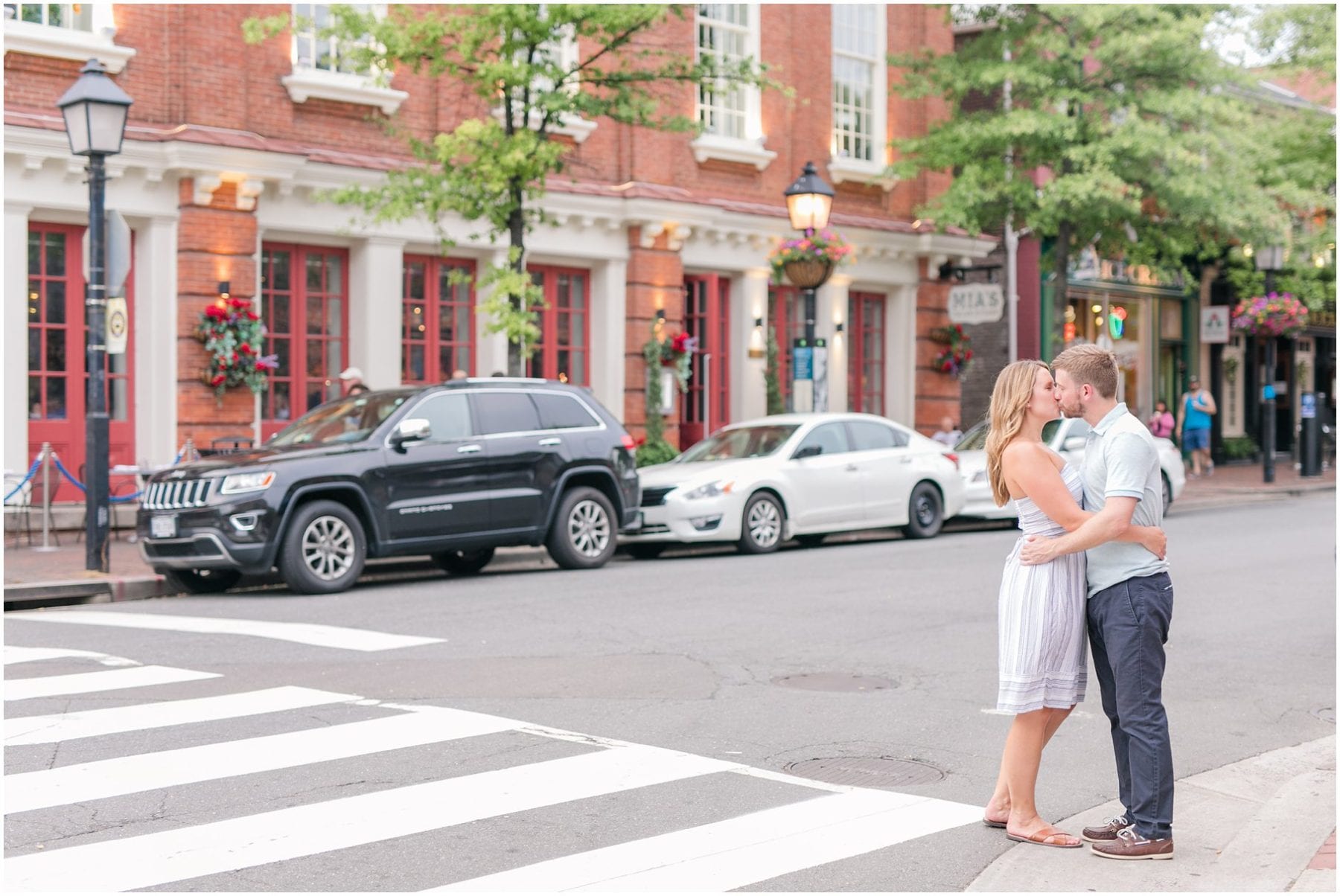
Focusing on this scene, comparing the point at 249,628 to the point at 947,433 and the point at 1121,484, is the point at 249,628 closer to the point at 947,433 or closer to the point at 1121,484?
the point at 1121,484

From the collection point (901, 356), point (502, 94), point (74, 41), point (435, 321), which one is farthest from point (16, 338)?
point (901, 356)

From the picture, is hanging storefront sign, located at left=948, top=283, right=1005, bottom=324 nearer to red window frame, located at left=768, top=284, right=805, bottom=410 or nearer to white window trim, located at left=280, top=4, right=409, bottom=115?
red window frame, located at left=768, top=284, right=805, bottom=410

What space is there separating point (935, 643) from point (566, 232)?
12492 mm

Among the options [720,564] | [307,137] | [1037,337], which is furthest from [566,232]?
[1037,337]

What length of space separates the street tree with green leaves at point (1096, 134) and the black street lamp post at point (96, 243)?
1366 centimetres

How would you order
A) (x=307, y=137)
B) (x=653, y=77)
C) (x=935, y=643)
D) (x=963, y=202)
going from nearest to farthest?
(x=935, y=643) < (x=653, y=77) < (x=307, y=137) < (x=963, y=202)

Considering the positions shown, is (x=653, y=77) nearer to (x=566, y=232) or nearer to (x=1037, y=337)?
(x=566, y=232)

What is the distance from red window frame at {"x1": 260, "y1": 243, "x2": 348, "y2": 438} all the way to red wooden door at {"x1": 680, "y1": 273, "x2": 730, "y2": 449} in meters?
5.88

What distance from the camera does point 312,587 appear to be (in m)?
12.6

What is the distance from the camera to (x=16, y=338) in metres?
16.2

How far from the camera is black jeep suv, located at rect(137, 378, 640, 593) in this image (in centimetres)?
1243

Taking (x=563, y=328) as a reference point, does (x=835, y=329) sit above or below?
above

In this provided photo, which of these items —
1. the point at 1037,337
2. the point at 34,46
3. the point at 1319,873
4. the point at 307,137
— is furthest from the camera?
the point at 1037,337

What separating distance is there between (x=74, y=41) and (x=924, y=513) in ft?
34.9
